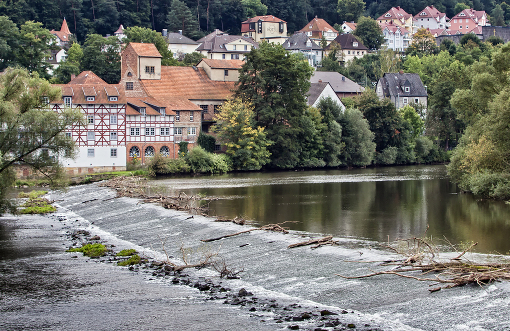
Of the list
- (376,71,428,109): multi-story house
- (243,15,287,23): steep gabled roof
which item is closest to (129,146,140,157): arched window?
(376,71,428,109): multi-story house

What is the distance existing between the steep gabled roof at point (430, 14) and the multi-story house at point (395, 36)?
21.8 meters

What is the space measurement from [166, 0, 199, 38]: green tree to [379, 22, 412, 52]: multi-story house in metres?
49.4

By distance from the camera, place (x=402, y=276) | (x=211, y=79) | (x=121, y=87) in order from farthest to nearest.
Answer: (x=211, y=79) < (x=121, y=87) < (x=402, y=276)

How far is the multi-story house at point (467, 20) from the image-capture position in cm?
19088

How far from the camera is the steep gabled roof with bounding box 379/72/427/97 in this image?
108000 mm

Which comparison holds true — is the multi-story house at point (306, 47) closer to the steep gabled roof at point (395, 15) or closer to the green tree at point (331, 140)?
the steep gabled roof at point (395, 15)

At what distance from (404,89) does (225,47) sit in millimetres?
40300

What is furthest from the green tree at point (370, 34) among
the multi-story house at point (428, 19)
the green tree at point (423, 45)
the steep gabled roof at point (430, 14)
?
the steep gabled roof at point (430, 14)

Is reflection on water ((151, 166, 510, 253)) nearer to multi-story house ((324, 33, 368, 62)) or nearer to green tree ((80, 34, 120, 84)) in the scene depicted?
green tree ((80, 34, 120, 84))

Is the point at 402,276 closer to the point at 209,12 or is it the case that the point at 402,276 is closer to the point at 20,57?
the point at 20,57

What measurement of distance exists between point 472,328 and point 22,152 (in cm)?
2570

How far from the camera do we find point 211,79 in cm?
8275

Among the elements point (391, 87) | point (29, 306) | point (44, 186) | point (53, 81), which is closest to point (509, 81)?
point (29, 306)

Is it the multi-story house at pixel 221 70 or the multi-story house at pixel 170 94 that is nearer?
the multi-story house at pixel 170 94
